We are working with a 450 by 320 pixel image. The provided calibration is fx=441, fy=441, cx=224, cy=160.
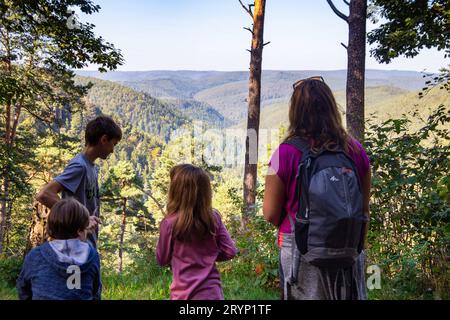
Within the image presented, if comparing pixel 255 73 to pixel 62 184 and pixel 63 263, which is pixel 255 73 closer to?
pixel 62 184

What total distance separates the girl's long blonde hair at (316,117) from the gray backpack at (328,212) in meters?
0.10

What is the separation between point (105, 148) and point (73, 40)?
6.89m

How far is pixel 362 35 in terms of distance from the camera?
9.07 metres

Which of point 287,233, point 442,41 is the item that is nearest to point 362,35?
point 442,41

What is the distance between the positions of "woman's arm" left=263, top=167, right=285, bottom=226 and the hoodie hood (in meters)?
1.18

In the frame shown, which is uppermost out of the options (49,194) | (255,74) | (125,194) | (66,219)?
(255,74)

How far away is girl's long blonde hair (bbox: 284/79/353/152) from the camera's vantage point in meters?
2.28

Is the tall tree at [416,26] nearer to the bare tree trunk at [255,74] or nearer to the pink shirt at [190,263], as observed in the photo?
the bare tree trunk at [255,74]

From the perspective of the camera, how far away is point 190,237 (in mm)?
2715

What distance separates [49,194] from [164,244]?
96 cm

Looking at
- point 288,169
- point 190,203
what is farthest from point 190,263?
point 288,169

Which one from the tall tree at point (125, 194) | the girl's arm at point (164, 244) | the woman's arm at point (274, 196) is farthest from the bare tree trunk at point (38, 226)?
the tall tree at point (125, 194)
